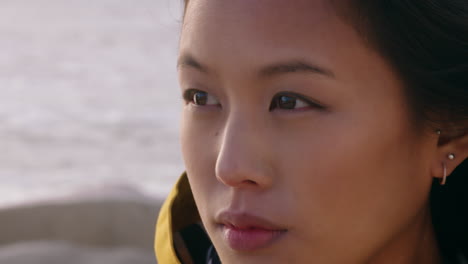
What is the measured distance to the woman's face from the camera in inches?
43.8

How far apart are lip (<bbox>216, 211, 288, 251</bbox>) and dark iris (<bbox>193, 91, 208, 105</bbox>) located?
18cm

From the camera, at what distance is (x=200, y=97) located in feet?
4.03

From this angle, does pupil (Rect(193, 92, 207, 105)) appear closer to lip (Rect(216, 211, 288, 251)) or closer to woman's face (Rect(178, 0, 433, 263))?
woman's face (Rect(178, 0, 433, 263))

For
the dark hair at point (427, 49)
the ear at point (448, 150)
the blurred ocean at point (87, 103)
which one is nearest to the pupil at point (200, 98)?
the dark hair at point (427, 49)

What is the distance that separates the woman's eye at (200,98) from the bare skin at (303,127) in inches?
1.3

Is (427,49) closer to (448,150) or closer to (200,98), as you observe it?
(448,150)

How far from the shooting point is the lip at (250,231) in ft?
3.67

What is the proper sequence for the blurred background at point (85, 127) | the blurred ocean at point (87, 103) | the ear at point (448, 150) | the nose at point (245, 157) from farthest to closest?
the blurred ocean at point (87, 103) < the blurred background at point (85, 127) < the ear at point (448, 150) < the nose at point (245, 157)

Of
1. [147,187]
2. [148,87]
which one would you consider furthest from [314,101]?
[148,87]

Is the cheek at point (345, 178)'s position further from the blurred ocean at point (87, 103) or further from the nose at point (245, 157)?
the blurred ocean at point (87, 103)

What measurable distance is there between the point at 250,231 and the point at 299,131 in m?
0.15

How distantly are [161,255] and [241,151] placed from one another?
0.40 metres

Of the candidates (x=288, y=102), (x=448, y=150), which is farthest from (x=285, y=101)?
(x=448, y=150)

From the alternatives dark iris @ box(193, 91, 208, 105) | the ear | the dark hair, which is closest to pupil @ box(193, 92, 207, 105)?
dark iris @ box(193, 91, 208, 105)
